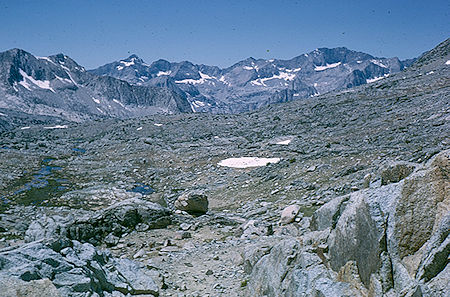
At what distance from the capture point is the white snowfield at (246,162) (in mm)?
38350

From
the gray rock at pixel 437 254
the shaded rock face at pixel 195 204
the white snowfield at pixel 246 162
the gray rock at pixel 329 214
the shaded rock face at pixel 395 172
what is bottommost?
the shaded rock face at pixel 195 204

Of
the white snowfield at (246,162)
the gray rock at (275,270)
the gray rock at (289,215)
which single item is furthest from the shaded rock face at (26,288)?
the white snowfield at (246,162)

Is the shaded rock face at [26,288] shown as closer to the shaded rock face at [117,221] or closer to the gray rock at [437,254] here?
the gray rock at [437,254]

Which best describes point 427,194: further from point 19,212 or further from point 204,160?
point 204,160

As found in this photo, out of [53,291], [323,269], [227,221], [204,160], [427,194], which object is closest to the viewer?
[427,194]

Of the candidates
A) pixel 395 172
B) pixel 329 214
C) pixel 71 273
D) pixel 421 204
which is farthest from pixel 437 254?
pixel 71 273

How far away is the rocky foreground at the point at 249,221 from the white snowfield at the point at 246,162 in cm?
101

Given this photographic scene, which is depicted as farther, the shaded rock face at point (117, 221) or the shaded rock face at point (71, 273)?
the shaded rock face at point (117, 221)

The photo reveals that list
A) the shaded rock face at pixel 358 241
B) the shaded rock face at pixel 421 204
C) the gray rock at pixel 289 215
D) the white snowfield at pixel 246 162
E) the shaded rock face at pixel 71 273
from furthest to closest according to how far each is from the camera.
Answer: the white snowfield at pixel 246 162 → the gray rock at pixel 289 215 → the shaded rock face at pixel 71 273 → the shaded rock face at pixel 358 241 → the shaded rock face at pixel 421 204

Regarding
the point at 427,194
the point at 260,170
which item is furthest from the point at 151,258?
the point at 260,170

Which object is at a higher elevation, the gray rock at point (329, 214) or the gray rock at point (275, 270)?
the gray rock at point (329, 214)

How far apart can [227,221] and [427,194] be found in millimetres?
14590

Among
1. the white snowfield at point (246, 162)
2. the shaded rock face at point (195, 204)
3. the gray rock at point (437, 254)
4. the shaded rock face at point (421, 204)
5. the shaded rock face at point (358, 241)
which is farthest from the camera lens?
the white snowfield at point (246, 162)

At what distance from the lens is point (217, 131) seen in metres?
76.4
